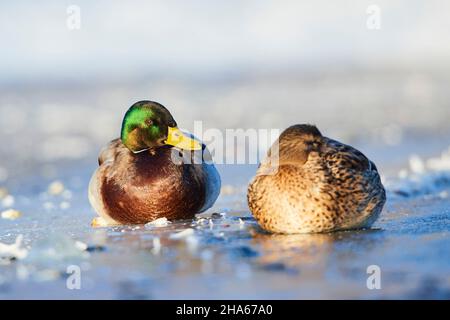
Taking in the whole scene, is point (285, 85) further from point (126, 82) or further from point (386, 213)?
point (386, 213)

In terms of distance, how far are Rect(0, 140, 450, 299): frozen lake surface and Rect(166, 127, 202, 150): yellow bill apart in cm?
55

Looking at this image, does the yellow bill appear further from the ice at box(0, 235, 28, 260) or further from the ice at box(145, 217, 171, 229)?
the ice at box(0, 235, 28, 260)

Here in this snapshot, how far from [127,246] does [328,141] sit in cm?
148

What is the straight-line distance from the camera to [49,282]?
4207 millimetres

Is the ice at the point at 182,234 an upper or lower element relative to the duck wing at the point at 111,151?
lower

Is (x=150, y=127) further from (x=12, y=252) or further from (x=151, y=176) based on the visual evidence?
(x=12, y=252)

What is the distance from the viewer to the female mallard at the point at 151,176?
6039 mm

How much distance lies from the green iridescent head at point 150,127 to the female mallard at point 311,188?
1153mm

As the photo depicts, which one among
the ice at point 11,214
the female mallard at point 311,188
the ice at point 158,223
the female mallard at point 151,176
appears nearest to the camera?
the female mallard at point 311,188

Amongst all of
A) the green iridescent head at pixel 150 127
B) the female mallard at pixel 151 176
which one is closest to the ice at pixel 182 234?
the female mallard at pixel 151 176

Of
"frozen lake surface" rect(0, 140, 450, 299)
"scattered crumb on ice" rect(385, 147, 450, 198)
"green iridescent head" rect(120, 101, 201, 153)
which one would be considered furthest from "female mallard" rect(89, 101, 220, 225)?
"scattered crumb on ice" rect(385, 147, 450, 198)

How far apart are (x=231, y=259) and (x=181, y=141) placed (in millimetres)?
A: 1881

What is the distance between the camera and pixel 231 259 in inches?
176

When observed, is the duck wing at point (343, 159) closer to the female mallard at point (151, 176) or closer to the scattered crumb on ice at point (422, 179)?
the female mallard at point (151, 176)
